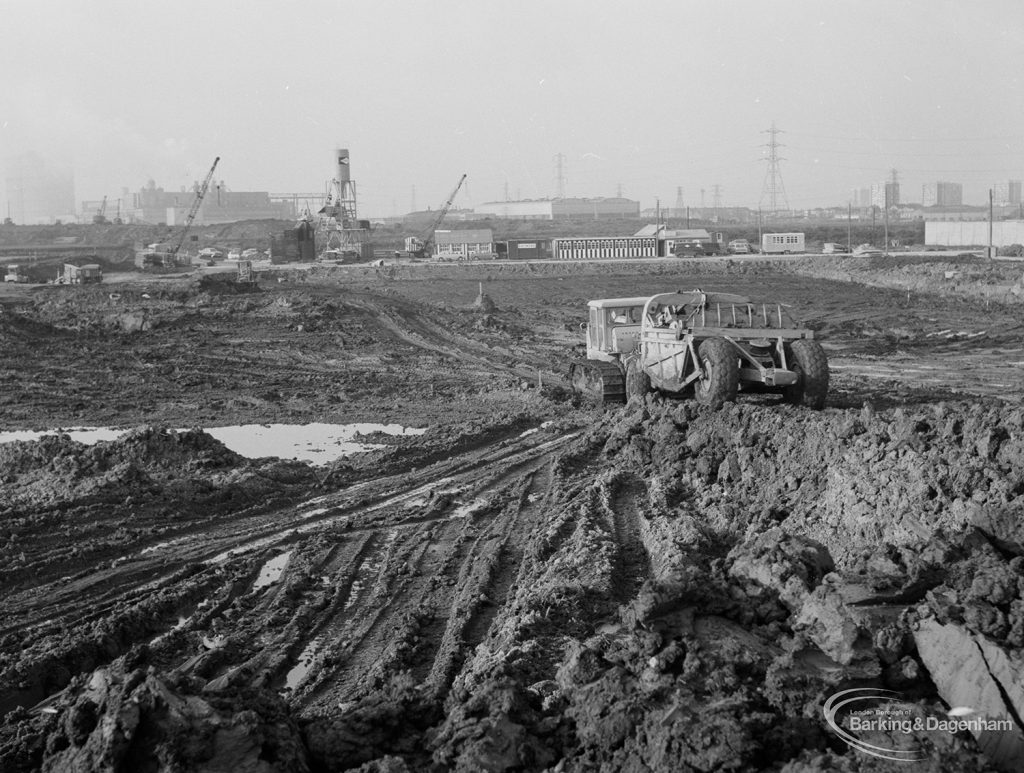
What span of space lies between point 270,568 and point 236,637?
2.02 metres

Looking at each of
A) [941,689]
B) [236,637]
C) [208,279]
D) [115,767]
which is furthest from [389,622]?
[208,279]

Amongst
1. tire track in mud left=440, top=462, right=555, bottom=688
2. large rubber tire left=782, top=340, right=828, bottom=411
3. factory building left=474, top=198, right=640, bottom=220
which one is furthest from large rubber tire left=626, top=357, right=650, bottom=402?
factory building left=474, top=198, right=640, bottom=220

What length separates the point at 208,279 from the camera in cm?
4512

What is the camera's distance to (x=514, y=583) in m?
9.60

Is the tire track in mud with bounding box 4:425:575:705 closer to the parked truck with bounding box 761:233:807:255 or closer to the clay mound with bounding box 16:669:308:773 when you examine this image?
the clay mound with bounding box 16:669:308:773

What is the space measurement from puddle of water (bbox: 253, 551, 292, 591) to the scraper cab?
6468 millimetres

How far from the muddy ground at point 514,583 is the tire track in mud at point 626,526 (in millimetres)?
48

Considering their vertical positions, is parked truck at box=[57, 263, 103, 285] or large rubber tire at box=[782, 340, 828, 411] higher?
parked truck at box=[57, 263, 103, 285]

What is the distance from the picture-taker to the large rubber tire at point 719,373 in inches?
594

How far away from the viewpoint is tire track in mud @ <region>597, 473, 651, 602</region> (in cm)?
949

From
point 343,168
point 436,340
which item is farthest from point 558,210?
point 436,340
